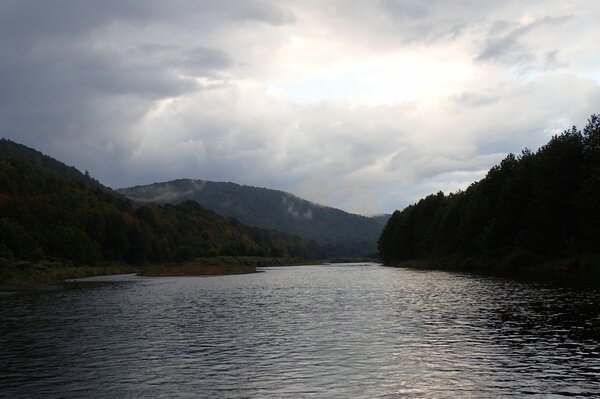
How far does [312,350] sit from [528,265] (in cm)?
9062

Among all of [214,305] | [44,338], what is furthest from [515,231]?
[44,338]

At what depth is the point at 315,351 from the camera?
107 feet

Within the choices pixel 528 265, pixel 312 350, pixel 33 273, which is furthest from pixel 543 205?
pixel 33 273

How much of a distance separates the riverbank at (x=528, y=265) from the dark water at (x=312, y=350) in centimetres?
3105

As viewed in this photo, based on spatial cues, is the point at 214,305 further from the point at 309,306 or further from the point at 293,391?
the point at 293,391

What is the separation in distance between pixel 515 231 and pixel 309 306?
3100 inches

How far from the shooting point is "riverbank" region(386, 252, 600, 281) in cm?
8688

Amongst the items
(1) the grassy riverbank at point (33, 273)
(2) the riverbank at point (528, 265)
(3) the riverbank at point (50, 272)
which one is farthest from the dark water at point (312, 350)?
(3) the riverbank at point (50, 272)

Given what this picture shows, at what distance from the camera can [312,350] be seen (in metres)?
33.0

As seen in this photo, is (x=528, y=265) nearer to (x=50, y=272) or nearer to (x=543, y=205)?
(x=543, y=205)

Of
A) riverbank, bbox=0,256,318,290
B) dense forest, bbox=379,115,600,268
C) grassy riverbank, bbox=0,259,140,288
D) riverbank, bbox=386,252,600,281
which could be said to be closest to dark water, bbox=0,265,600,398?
riverbank, bbox=386,252,600,281

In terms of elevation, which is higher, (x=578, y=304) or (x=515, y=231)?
(x=515, y=231)

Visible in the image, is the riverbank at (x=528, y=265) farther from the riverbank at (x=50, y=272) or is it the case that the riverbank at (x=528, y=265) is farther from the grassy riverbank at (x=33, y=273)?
the grassy riverbank at (x=33, y=273)

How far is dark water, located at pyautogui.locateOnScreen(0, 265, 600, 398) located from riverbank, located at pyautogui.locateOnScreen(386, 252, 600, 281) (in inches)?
1222
